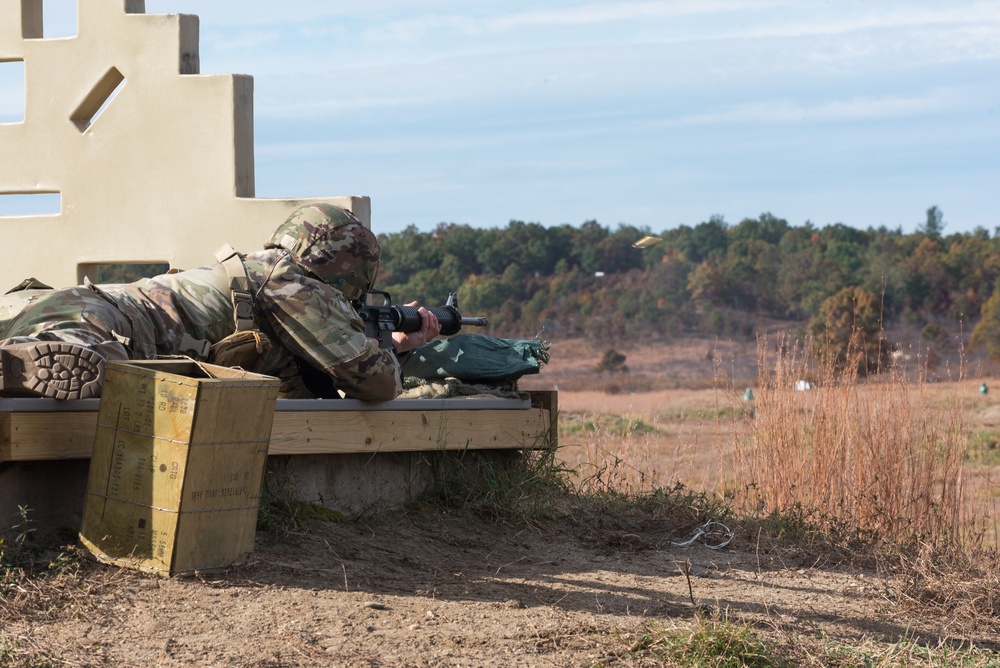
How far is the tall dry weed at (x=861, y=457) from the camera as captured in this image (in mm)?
5660

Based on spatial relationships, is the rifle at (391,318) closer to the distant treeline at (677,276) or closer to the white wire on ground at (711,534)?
the white wire on ground at (711,534)

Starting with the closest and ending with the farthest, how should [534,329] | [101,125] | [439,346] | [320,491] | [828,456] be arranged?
[320,491] < [439,346] < [828,456] < [101,125] < [534,329]

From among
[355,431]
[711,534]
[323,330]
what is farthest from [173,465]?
[711,534]

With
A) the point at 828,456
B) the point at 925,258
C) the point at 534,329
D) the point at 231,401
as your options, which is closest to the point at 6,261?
the point at 231,401

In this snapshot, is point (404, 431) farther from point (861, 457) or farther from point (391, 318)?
point (861, 457)

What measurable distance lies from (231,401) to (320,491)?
117 centimetres

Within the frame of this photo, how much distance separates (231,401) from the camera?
324 cm

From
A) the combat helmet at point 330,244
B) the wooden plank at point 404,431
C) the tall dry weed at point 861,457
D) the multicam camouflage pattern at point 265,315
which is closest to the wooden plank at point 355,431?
the wooden plank at point 404,431

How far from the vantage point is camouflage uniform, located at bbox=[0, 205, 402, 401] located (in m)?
3.75

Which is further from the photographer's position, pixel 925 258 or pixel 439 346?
pixel 925 258

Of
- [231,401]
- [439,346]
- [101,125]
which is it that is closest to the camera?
[231,401]

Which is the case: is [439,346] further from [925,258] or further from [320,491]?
[925,258]

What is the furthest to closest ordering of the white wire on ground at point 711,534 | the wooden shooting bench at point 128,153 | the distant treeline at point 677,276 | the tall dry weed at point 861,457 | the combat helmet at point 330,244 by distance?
the distant treeline at point 677,276
the wooden shooting bench at point 128,153
the tall dry weed at point 861,457
the white wire on ground at point 711,534
the combat helmet at point 330,244

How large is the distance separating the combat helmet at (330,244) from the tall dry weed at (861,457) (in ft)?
7.87
